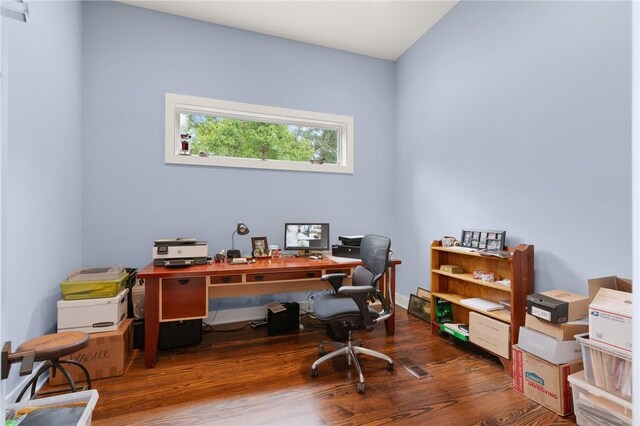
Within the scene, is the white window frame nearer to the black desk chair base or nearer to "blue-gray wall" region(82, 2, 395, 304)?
"blue-gray wall" region(82, 2, 395, 304)

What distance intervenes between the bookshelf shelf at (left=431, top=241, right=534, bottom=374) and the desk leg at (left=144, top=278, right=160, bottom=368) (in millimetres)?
2481

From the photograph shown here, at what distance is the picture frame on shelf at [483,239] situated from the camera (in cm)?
231

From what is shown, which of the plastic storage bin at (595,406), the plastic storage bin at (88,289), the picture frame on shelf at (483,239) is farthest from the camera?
the picture frame on shelf at (483,239)

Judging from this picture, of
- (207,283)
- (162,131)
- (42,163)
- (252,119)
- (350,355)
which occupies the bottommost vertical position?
(350,355)

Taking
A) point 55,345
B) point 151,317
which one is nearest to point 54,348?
point 55,345

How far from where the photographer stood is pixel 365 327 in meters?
1.97

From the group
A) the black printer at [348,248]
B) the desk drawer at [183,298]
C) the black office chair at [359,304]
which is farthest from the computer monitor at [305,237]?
the desk drawer at [183,298]

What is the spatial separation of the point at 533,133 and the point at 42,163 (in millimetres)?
3633

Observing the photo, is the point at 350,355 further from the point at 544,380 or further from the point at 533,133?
the point at 533,133

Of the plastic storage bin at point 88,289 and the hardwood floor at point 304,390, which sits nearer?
the hardwood floor at point 304,390

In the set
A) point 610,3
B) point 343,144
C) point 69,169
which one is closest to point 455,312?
point 343,144

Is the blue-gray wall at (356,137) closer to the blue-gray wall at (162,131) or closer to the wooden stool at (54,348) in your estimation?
the blue-gray wall at (162,131)

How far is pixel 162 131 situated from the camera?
292cm

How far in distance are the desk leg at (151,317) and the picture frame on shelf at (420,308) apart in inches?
102
